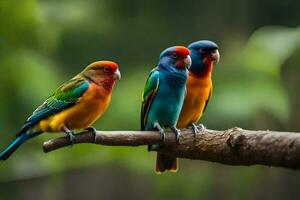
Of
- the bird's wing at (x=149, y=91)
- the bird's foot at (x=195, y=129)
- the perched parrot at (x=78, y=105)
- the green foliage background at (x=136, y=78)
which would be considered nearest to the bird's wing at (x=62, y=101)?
the perched parrot at (x=78, y=105)

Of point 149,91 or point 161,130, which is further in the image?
point 149,91

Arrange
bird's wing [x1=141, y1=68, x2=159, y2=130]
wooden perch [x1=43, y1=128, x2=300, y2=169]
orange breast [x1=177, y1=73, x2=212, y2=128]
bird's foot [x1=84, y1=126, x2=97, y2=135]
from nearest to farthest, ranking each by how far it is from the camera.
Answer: wooden perch [x1=43, y1=128, x2=300, y2=169]
bird's foot [x1=84, y1=126, x2=97, y2=135]
bird's wing [x1=141, y1=68, x2=159, y2=130]
orange breast [x1=177, y1=73, x2=212, y2=128]

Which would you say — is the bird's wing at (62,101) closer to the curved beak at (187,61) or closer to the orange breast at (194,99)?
the curved beak at (187,61)

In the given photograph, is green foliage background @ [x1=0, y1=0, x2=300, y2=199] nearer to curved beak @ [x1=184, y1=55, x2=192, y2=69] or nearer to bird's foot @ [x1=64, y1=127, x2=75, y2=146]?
curved beak @ [x1=184, y1=55, x2=192, y2=69]

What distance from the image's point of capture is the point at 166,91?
99.0 inches

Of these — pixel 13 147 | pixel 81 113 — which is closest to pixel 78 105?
pixel 81 113

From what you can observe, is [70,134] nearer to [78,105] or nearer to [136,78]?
[78,105]

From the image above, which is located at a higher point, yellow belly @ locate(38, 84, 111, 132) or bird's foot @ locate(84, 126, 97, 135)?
yellow belly @ locate(38, 84, 111, 132)

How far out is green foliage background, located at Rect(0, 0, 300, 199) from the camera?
4.47m

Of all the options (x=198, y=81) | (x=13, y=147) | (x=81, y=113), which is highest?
(x=198, y=81)

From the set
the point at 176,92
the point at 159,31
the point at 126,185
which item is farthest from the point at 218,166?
the point at 176,92

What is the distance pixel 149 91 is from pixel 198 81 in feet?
0.75

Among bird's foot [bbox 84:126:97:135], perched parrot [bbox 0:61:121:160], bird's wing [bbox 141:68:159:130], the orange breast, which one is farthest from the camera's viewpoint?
the orange breast

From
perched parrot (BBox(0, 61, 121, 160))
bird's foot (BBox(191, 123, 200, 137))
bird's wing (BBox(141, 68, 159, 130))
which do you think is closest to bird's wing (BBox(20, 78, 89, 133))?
perched parrot (BBox(0, 61, 121, 160))
